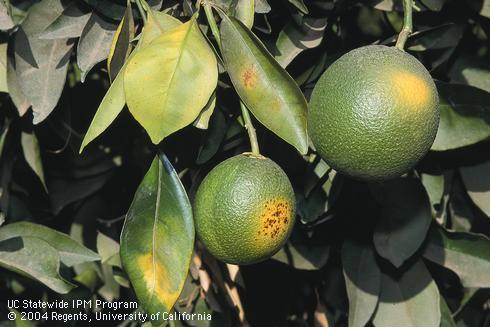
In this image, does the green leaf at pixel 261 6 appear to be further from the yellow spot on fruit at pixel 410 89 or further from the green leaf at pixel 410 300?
the green leaf at pixel 410 300

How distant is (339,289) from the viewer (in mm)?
1270

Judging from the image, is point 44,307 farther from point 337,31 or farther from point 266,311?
point 337,31

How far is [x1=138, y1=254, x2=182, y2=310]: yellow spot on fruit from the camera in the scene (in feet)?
2.86

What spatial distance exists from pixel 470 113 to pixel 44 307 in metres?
0.80

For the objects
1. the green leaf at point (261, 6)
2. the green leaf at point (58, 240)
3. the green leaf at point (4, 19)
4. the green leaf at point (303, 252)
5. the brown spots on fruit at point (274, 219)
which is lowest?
the green leaf at point (303, 252)

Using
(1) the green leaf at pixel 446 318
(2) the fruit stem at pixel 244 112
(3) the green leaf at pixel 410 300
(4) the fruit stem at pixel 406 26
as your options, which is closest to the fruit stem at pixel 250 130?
(2) the fruit stem at pixel 244 112

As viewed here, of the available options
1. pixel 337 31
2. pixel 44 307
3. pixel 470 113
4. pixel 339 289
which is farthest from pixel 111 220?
pixel 470 113

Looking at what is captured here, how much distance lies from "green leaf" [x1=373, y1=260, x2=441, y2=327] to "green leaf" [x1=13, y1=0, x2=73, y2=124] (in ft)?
2.08

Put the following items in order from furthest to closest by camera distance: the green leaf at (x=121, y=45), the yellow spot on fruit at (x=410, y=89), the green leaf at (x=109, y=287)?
the green leaf at (x=109, y=287) → the green leaf at (x=121, y=45) → the yellow spot on fruit at (x=410, y=89)

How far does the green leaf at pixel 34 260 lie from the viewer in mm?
1010

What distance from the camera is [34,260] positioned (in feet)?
3.38

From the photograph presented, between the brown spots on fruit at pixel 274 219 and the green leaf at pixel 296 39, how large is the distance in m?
0.26

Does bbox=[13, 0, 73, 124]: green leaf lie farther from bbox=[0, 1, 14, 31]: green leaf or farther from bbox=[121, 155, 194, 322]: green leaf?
bbox=[121, 155, 194, 322]: green leaf

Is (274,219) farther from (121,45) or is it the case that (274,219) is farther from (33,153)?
(33,153)
